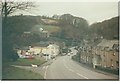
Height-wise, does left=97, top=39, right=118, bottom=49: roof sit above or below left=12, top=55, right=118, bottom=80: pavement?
above

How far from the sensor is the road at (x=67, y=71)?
2.57 meters

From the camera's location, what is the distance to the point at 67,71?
2.59 meters

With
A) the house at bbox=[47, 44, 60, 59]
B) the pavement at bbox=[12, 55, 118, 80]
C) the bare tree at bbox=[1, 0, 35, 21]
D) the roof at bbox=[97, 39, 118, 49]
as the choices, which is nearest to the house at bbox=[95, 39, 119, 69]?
the roof at bbox=[97, 39, 118, 49]

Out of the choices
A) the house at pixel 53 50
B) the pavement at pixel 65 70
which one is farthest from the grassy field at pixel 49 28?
the pavement at pixel 65 70

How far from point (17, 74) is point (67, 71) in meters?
0.50

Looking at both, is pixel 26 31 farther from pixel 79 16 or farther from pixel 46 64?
pixel 79 16

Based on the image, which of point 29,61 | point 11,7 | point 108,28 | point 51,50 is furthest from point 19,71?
point 108,28

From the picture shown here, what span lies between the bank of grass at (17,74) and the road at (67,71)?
12 centimetres

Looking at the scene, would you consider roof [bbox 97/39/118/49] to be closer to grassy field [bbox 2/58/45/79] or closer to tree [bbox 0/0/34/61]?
grassy field [bbox 2/58/45/79]

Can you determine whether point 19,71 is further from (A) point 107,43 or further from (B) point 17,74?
(A) point 107,43

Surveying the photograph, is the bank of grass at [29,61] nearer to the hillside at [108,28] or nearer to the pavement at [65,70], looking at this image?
the pavement at [65,70]

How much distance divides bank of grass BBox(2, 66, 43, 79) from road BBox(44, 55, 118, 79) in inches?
4.9

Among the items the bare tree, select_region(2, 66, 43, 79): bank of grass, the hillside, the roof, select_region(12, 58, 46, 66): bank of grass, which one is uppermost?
the bare tree

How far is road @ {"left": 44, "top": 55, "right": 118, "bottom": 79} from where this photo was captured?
2.57 meters
